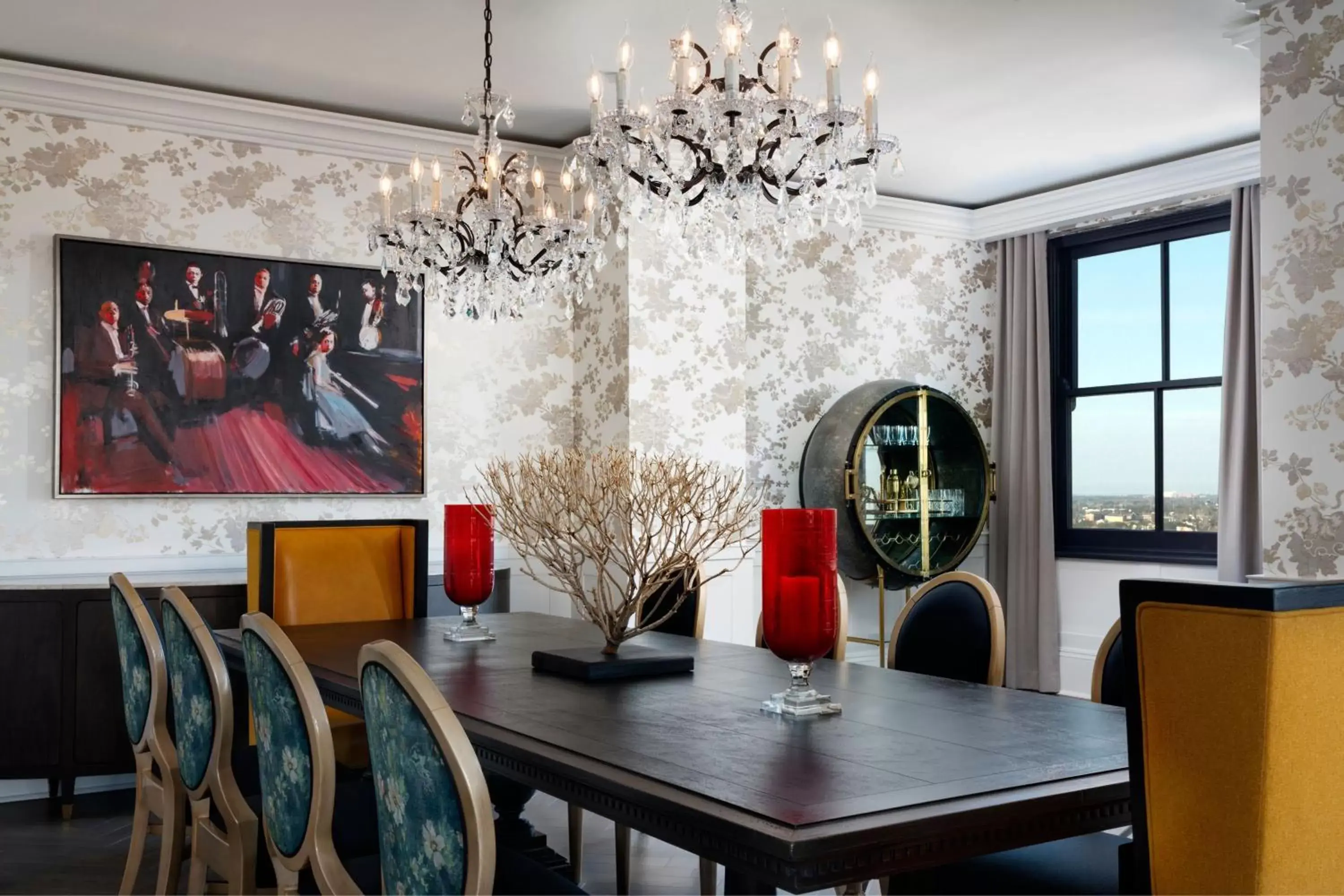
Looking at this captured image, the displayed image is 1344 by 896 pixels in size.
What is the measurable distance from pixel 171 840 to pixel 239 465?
7.61ft

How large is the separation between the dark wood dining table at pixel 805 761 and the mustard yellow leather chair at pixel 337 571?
113cm

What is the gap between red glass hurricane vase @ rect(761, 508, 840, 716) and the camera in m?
1.81

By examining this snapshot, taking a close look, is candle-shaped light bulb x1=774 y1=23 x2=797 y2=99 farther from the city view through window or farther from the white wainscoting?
the white wainscoting

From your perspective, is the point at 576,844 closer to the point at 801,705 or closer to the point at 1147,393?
the point at 801,705

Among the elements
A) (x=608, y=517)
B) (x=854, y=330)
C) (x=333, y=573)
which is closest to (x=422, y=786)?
(x=608, y=517)

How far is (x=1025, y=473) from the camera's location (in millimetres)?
6410

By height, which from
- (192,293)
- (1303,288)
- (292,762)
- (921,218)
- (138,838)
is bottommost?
(138,838)

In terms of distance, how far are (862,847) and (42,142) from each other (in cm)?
431

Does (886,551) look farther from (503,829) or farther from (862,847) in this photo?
(862,847)

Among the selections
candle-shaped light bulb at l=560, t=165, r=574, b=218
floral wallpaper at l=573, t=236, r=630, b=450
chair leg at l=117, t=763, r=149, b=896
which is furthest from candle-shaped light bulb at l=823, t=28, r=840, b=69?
floral wallpaper at l=573, t=236, r=630, b=450

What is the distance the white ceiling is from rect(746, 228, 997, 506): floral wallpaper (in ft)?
3.63

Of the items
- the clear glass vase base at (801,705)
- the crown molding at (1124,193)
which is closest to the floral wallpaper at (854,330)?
the crown molding at (1124,193)

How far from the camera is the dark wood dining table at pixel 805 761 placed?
129 cm

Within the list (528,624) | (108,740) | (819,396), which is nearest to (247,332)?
(108,740)
